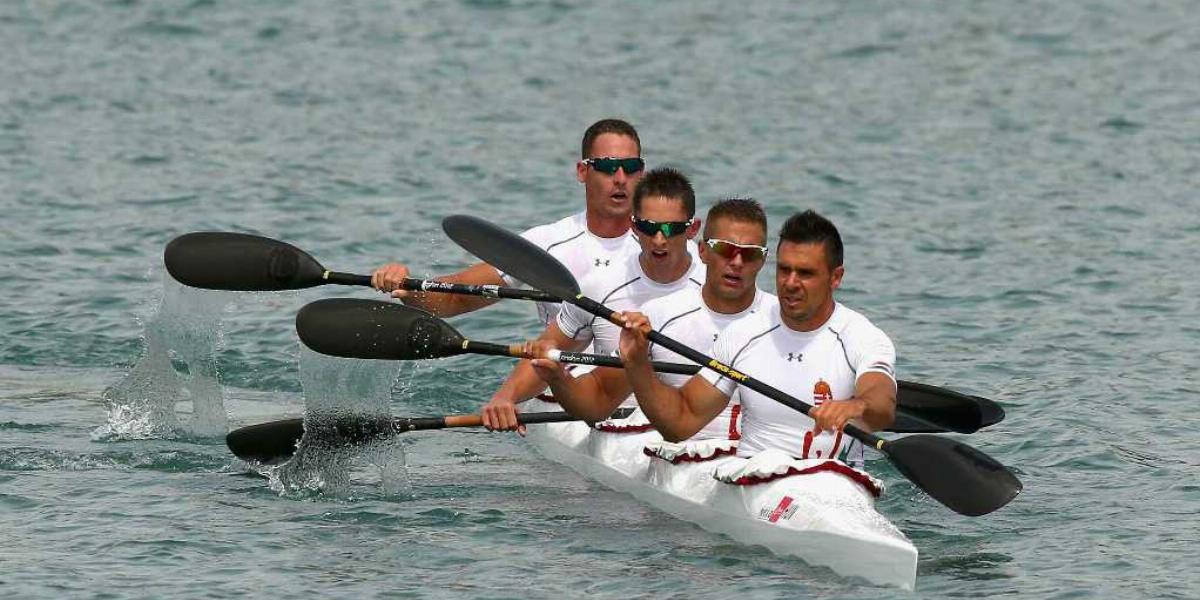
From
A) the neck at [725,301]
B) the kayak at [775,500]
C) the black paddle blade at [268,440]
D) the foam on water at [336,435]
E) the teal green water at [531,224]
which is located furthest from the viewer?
the black paddle blade at [268,440]

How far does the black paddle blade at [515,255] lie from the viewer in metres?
11.9

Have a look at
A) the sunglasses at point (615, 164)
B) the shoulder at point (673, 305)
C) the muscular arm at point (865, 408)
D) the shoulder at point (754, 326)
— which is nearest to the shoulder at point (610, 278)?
the sunglasses at point (615, 164)

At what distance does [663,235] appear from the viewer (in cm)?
1190

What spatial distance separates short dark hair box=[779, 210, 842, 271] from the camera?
1056 cm

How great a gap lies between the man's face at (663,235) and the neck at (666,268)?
0.02 m

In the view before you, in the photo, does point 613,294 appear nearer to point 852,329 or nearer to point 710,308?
point 710,308

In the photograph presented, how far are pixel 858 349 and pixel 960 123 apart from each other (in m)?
15.6

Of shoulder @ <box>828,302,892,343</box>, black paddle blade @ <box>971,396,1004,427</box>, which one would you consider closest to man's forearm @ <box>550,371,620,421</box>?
shoulder @ <box>828,302,892,343</box>

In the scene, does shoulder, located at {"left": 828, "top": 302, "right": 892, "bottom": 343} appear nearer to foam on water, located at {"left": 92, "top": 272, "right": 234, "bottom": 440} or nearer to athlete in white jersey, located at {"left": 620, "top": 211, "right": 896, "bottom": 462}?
athlete in white jersey, located at {"left": 620, "top": 211, "right": 896, "bottom": 462}

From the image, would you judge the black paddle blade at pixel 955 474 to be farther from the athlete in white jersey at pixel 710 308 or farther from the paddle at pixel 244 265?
the paddle at pixel 244 265

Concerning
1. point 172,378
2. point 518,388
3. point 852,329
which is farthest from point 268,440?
point 852,329

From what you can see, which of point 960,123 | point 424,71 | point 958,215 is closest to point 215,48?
point 424,71

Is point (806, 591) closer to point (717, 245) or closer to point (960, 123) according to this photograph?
point (717, 245)

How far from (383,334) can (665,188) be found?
190 centimetres
